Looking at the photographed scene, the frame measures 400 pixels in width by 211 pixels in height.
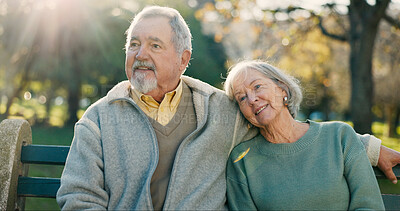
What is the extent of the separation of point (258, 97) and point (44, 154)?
156cm

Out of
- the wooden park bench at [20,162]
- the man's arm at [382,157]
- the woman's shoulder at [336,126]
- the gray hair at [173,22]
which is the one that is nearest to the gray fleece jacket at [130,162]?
the wooden park bench at [20,162]

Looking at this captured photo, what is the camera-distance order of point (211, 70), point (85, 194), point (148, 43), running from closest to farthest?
point (85, 194) → point (148, 43) → point (211, 70)

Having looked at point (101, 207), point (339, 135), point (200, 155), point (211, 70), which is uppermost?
point (339, 135)

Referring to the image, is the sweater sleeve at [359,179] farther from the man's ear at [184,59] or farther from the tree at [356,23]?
the tree at [356,23]

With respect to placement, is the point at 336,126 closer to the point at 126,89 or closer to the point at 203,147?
the point at 203,147

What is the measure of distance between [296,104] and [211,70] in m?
19.2

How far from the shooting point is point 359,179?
2.35 metres

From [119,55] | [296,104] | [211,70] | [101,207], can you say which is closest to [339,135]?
[296,104]

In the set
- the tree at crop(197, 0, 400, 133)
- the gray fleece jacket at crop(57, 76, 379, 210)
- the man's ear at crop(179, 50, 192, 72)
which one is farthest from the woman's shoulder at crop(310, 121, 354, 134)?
the tree at crop(197, 0, 400, 133)

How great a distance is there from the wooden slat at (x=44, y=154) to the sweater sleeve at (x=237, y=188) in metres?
1.16

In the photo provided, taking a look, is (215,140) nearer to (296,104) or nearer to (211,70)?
(296,104)

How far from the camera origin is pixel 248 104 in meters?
2.57

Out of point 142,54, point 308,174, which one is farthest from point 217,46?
point 308,174

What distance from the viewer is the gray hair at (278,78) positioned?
8.59ft
